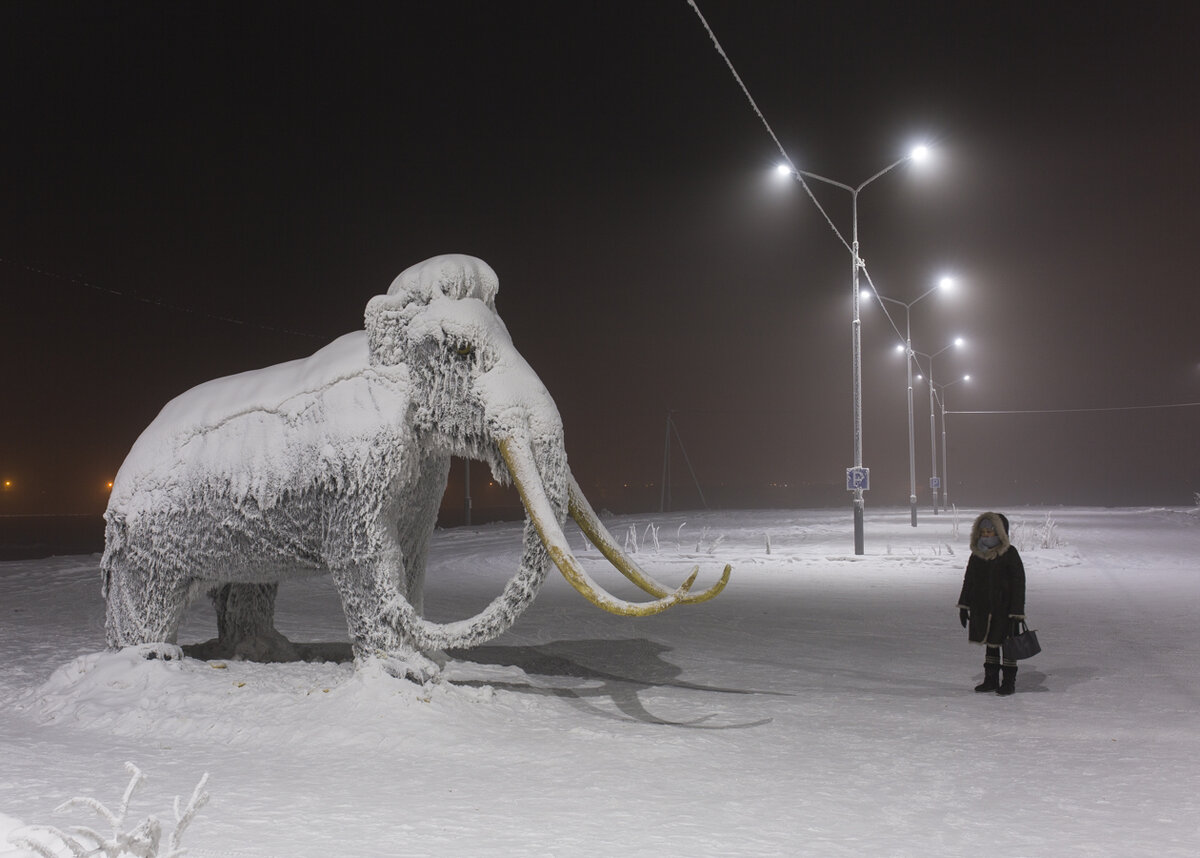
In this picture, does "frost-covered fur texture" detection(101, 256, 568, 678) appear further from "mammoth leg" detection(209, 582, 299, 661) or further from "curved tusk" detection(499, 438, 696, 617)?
"mammoth leg" detection(209, 582, 299, 661)

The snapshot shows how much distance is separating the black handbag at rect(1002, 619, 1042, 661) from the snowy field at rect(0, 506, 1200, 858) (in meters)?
0.27

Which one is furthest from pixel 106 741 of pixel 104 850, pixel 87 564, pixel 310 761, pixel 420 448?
pixel 87 564

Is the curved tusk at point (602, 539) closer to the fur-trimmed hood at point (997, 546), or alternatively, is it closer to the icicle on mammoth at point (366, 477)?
the icicle on mammoth at point (366, 477)

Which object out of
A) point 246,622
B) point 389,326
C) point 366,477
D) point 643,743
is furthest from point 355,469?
point 643,743

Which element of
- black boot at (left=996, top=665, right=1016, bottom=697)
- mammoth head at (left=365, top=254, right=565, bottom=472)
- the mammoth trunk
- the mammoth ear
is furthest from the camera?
black boot at (left=996, top=665, right=1016, bottom=697)

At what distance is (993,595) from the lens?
6.74 m

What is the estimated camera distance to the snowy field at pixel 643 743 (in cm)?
384

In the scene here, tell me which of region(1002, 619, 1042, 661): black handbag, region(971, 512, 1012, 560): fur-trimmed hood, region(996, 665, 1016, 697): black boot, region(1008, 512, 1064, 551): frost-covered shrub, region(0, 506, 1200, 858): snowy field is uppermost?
region(971, 512, 1012, 560): fur-trimmed hood

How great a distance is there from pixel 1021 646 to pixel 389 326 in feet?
14.7

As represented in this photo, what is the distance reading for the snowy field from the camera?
3844 millimetres

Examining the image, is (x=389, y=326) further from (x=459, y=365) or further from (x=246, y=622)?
(x=246, y=622)

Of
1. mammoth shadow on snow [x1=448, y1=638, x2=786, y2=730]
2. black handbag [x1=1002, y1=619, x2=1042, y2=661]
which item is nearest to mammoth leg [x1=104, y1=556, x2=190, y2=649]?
mammoth shadow on snow [x1=448, y1=638, x2=786, y2=730]

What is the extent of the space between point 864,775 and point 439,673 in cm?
242

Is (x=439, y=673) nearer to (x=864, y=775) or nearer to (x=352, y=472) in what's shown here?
(x=352, y=472)
